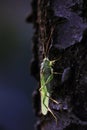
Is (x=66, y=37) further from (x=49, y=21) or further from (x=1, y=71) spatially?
(x=1, y=71)

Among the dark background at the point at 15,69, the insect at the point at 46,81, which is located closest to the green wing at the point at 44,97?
the insect at the point at 46,81

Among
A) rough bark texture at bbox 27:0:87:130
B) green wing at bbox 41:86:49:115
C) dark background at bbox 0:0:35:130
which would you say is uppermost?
rough bark texture at bbox 27:0:87:130

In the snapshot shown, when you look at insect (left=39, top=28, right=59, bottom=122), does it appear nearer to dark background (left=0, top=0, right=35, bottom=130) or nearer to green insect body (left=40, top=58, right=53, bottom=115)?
green insect body (left=40, top=58, right=53, bottom=115)

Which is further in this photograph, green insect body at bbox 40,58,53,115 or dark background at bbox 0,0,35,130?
dark background at bbox 0,0,35,130

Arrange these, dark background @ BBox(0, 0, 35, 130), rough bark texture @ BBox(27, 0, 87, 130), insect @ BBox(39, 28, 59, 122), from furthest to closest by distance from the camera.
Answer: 1. dark background @ BBox(0, 0, 35, 130)
2. insect @ BBox(39, 28, 59, 122)
3. rough bark texture @ BBox(27, 0, 87, 130)

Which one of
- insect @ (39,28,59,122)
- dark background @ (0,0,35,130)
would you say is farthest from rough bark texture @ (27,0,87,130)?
dark background @ (0,0,35,130)

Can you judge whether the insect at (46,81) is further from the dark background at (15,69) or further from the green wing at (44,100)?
the dark background at (15,69)

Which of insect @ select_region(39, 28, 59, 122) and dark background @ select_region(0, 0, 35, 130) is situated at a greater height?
insect @ select_region(39, 28, 59, 122)

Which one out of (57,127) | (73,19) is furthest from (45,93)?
(73,19)
